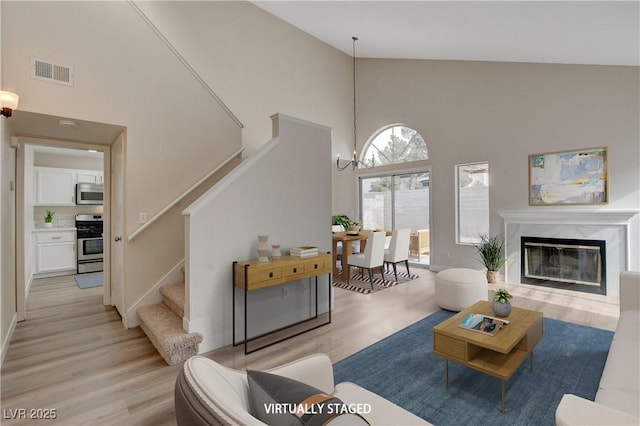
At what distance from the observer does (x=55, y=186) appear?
641cm

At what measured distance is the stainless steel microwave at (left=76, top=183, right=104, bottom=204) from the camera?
657cm

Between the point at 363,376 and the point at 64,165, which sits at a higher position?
the point at 64,165

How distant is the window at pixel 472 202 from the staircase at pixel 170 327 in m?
4.94

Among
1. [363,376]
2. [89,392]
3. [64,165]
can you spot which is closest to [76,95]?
[89,392]

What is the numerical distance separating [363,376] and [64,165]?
778 cm

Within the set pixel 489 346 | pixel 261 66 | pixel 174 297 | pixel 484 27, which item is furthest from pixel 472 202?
pixel 174 297

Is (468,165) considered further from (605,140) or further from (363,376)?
(363,376)

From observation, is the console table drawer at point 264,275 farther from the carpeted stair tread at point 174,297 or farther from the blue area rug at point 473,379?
the blue area rug at point 473,379

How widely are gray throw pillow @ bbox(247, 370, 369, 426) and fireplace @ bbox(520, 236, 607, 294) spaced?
5350 millimetres

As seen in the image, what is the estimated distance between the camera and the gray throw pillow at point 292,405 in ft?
2.70

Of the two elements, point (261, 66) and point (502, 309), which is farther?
point (261, 66)

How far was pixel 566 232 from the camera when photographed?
4738mm

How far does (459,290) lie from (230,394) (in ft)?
11.1

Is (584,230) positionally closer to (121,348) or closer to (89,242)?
(121,348)
